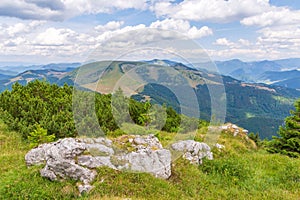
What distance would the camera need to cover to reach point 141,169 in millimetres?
10008

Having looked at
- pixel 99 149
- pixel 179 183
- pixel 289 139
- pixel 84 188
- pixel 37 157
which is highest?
pixel 99 149

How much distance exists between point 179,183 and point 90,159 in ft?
11.9

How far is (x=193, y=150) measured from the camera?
498 inches

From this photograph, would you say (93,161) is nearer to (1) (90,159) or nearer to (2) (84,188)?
(1) (90,159)

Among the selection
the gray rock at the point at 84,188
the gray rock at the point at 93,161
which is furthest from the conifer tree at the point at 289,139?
the gray rock at the point at 84,188

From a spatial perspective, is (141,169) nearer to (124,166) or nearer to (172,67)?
(124,166)

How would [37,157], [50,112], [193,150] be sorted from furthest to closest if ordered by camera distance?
1. [50,112]
2. [193,150]
3. [37,157]

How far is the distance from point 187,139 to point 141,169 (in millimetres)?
4367

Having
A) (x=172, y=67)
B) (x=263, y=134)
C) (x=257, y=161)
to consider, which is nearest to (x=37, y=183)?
(x=172, y=67)

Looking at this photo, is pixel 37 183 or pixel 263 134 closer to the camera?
pixel 37 183

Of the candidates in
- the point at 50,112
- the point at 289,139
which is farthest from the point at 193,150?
the point at 50,112

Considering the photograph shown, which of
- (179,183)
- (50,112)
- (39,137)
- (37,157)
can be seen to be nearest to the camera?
(179,183)

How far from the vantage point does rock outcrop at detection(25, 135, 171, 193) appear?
930 cm

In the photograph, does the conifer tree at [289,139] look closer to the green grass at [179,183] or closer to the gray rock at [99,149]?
the green grass at [179,183]
